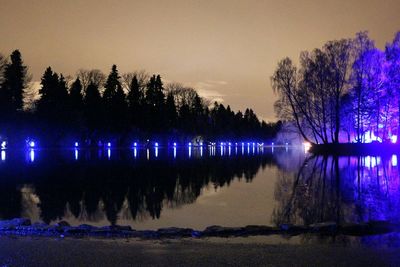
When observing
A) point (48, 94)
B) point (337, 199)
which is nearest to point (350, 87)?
point (337, 199)

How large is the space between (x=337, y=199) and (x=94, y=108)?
7954 cm

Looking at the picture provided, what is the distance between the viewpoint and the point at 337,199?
631 inches

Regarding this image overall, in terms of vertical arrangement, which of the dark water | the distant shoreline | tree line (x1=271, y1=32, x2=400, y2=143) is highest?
tree line (x1=271, y1=32, x2=400, y2=143)

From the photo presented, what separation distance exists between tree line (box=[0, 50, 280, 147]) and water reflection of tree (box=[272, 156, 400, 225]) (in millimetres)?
55660

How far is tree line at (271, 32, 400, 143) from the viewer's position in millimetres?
53781

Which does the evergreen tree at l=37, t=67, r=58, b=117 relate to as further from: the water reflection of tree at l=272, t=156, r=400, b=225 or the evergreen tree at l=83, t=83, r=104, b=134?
the water reflection of tree at l=272, t=156, r=400, b=225

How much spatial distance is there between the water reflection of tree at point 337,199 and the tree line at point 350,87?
1291 inches

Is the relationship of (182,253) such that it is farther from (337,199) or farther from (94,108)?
(94,108)

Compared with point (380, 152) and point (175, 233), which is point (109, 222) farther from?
point (380, 152)

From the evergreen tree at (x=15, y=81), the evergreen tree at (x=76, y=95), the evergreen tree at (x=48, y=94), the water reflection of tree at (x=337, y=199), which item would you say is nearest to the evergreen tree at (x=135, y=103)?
the evergreen tree at (x=76, y=95)

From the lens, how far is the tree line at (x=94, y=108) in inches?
2859

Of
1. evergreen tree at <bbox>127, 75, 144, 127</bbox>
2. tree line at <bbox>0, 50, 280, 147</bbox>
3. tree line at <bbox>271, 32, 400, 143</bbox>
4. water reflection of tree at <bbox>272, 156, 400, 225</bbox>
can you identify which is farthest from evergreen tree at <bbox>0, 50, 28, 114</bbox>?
water reflection of tree at <bbox>272, 156, 400, 225</bbox>

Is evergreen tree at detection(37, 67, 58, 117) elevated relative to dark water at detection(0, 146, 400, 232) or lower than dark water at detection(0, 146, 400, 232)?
elevated

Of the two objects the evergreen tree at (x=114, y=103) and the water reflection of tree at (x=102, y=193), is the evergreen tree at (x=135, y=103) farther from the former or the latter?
the water reflection of tree at (x=102, y=193)
